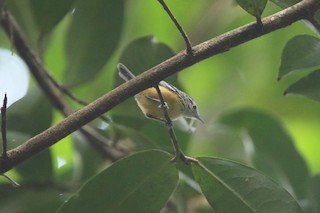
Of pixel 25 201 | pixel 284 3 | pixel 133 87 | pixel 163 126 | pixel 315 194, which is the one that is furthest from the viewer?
pixel 163 126

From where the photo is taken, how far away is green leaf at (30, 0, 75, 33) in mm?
1160

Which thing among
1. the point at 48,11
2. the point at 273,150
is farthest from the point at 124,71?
the point at 273,150

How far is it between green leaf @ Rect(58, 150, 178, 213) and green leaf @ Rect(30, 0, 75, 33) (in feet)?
1.42

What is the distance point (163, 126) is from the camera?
1.25 m

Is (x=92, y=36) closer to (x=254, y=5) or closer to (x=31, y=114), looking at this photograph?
(x=31, y=114)

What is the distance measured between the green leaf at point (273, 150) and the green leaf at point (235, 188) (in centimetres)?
36

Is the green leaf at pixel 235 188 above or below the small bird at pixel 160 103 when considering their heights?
below

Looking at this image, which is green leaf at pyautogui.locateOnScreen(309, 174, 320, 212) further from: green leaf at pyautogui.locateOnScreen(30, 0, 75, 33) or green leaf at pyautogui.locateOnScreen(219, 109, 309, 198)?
green leaf at pyautogui.locateOnScreen(30, 0, 75, 33)

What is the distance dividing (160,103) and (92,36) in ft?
1.47

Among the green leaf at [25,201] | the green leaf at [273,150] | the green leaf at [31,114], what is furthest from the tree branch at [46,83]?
the green leaf at [273,150]

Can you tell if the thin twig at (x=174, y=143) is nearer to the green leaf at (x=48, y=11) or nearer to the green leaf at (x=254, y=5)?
the green leaf at (x=254, y=5)

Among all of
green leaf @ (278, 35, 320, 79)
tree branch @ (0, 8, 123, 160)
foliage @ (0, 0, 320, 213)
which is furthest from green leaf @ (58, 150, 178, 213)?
tree branch @ (0, 8, 123, 160)

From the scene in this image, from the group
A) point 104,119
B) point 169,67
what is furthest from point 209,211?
point 169,67

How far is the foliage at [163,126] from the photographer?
853mm
